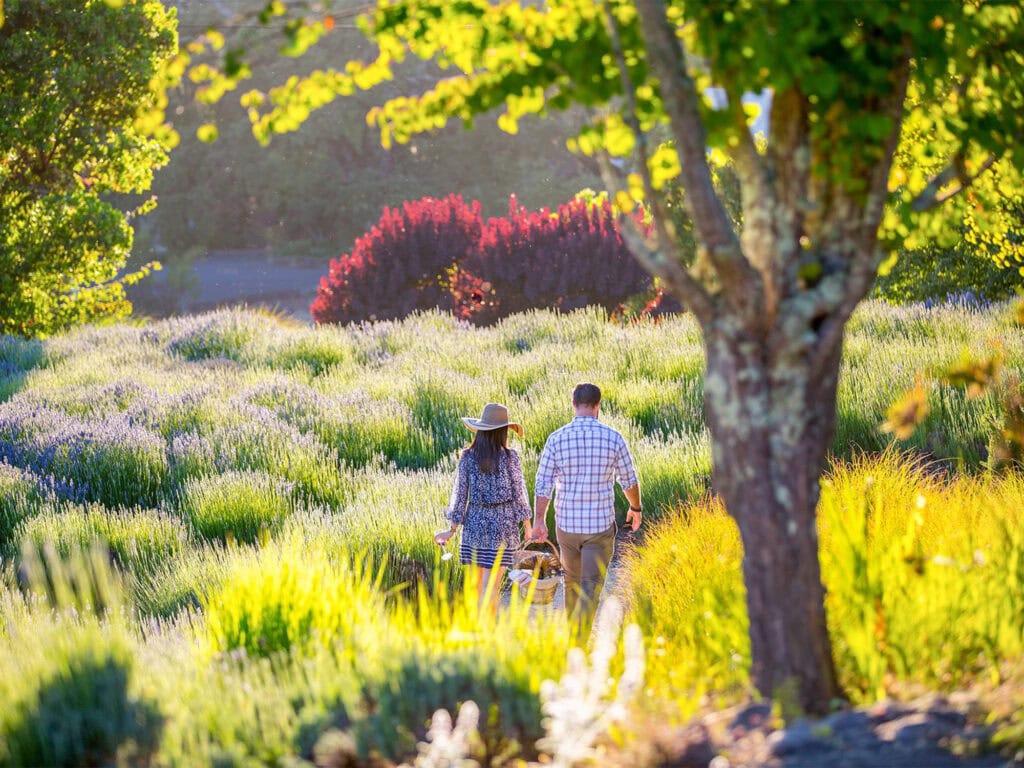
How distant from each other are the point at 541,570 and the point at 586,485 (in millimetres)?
1747

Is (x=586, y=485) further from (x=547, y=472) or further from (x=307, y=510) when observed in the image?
(x=307, y=510)

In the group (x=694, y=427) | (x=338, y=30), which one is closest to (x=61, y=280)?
(x=694, y=427)

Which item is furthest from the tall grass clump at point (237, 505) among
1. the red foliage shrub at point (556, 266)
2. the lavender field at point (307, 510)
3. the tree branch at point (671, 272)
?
the red foliage shrub at point (556, 266)

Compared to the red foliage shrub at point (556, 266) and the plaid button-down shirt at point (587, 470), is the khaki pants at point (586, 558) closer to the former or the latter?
the plaid button-down shirt at point (587, 470)

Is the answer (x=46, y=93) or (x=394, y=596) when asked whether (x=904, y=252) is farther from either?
(x=46, y=93)

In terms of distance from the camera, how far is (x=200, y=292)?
121 feet

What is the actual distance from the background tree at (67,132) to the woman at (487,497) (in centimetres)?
1206

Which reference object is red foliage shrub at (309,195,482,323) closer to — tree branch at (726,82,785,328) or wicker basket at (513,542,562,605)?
wicker basket at (513,542,562,605)

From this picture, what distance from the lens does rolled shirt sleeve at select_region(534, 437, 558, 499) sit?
6594mm

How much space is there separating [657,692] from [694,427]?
6745mm

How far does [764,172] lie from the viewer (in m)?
3.78

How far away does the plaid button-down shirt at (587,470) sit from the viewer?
6516 mm

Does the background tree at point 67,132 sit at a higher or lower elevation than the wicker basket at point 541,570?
higher

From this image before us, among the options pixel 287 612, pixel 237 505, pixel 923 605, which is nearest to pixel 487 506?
pixel 287 612
